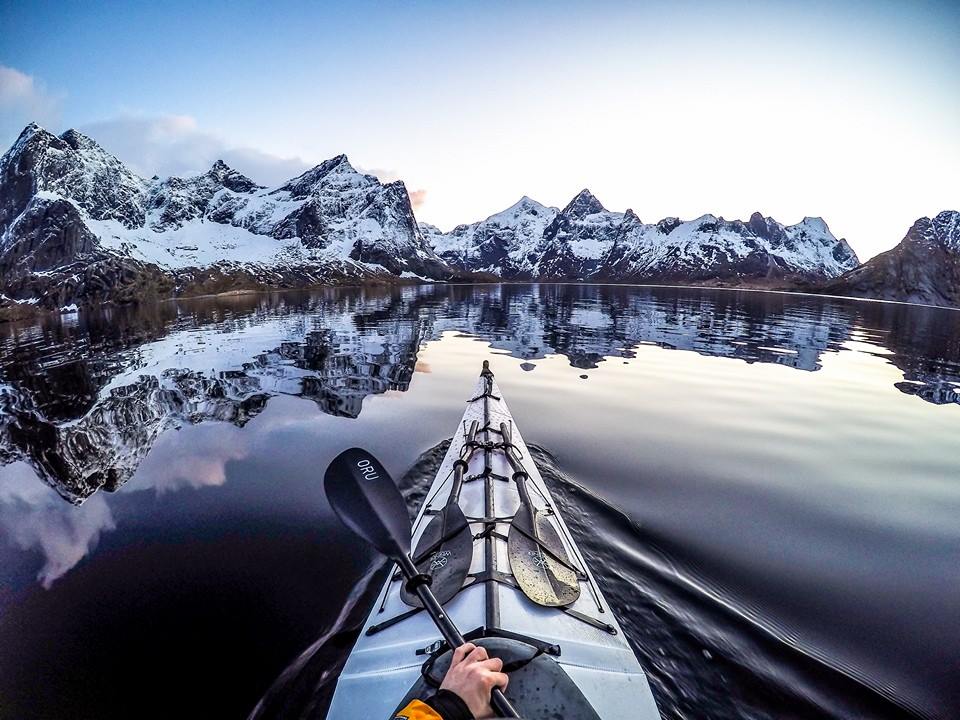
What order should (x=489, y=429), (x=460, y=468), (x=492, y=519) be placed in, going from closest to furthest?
1. (x=492, y=519)
2. (x=460, y=468)
3. (x=489, y=429)

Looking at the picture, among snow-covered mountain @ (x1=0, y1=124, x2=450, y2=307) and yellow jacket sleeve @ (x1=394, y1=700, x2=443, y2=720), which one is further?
snow-covered mountain @ (x1=0, y1=124, x2=450, y2=307)

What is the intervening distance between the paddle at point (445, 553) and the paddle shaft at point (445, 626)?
29cm

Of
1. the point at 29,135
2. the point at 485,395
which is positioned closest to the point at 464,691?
the point at 485,395

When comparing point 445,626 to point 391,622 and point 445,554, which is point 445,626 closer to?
point 391,622

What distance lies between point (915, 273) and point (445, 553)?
179803mm

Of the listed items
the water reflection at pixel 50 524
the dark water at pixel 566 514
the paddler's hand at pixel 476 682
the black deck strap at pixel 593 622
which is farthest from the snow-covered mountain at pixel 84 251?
the paddler's hand at pixel 476 682

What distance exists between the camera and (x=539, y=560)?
4328 mm

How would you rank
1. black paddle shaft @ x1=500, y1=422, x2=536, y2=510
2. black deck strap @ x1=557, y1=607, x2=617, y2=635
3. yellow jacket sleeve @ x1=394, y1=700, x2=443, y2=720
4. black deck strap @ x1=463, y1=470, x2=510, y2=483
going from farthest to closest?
black deck strap @ x1=463, y1=470, x2=510, y2=483
black paddle shaft @ x1=500, y1=422, x2=536, y2=510
black deck strap @ x1=557, y1=607, x2=617, y2=635
yellow jacket sleeve @ x1=394, y1=700, x2=443, y2=720

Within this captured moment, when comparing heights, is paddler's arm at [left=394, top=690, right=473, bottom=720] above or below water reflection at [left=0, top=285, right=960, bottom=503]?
above

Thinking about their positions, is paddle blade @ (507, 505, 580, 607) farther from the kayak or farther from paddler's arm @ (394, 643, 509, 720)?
paddler's arm @ (394, 643, 509, 720)

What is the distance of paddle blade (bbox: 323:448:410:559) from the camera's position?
12.2ft

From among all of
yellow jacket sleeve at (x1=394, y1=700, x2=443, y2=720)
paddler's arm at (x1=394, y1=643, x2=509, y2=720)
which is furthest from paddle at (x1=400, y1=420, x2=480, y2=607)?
yellow jacket sleeve at (x1=394, y1=700, x2=443, y2=720)

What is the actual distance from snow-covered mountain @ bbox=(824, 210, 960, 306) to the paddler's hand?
526ft

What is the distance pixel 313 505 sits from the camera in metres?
7.66
